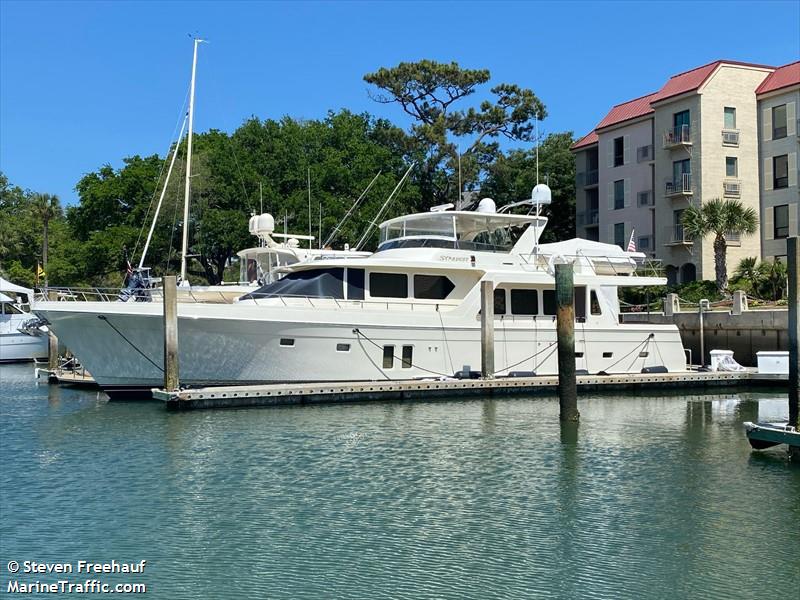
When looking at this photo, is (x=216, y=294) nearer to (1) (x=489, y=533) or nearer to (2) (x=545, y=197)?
(2) (x=545, y=197)

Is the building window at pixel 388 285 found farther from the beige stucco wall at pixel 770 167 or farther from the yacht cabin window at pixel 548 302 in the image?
the beige stucco wall at pixel 770 167

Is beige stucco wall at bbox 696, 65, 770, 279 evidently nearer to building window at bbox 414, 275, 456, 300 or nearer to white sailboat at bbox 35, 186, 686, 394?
white sailboat at bbox 35, 186, 686, 394

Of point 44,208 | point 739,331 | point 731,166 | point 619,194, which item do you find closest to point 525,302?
point 739,331

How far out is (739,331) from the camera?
28406mm

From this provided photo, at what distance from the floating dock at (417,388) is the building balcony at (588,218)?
25.4m

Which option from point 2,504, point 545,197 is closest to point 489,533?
point 2,504

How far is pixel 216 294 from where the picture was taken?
26828 millimetres

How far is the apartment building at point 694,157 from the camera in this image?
40.5m

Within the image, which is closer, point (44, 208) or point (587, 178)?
point (587, 178)

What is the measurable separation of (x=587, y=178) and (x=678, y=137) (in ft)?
30.6

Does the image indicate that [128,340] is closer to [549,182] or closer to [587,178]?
[587,178]

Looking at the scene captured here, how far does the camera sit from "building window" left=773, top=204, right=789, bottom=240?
130ft

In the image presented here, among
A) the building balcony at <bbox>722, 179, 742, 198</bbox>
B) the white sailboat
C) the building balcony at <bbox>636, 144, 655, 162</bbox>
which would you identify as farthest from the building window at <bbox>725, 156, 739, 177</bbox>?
the white sailboat
